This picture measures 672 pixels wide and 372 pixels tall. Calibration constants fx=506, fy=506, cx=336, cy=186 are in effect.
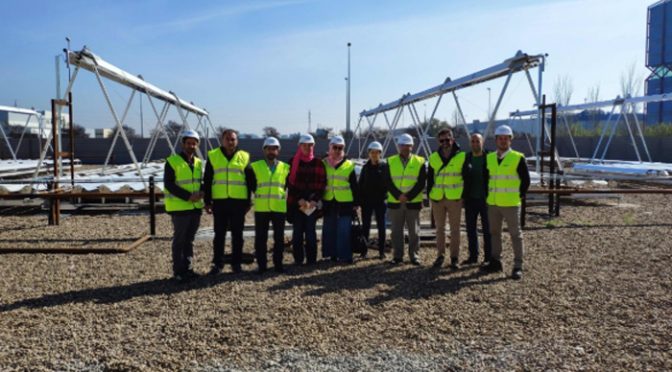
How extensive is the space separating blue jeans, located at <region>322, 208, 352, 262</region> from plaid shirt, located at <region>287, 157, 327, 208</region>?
0.42 meters

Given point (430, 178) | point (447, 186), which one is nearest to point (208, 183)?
point (430, 178)

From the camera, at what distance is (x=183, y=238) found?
5777mm

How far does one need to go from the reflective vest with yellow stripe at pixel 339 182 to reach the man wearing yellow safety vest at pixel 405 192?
519mm

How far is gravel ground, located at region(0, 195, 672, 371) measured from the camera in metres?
3.77

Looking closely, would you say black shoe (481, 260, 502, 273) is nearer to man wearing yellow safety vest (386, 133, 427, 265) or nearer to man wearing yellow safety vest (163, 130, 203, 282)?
man wearing yellow safety vest (386, 133, 427, 265)

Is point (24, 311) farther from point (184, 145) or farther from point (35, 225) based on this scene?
point (35, 225)

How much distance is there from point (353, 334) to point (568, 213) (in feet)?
29.0

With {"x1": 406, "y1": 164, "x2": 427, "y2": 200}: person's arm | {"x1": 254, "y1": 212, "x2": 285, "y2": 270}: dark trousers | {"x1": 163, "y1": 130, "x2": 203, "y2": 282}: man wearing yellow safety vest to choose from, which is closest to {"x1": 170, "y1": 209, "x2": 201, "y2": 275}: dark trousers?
{"x1": 163, "y1": 130, "x2": 203, "y2": 282}: man wearing yellow safety vest

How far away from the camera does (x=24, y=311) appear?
479 centimetres

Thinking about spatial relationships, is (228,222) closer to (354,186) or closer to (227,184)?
(227,184)

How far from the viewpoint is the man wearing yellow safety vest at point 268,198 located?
19.7ft

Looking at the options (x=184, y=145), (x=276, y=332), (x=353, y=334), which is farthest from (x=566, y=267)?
(x=184, y=145)

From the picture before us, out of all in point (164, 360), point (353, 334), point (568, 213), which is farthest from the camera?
point (568, 213)

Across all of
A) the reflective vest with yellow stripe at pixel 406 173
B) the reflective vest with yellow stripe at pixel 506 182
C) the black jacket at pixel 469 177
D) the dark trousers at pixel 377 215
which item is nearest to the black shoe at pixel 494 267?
the reflective vest with yellow stripe at pixel 506 182
